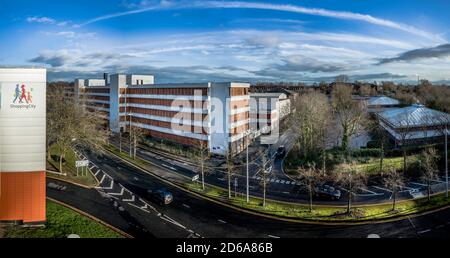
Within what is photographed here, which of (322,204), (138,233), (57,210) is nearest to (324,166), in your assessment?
(322,204)

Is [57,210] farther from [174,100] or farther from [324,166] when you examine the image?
[324,166]

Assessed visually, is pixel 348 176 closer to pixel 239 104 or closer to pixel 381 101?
pixel 239 104

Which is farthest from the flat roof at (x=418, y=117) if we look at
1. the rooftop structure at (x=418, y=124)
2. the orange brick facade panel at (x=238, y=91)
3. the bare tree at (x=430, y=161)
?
the orange brick facade panel at (x=238, y=91)

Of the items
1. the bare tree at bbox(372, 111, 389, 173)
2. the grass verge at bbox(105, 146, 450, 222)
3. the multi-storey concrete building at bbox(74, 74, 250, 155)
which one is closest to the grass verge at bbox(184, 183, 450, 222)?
the grass verge at bbox(105, 146, 450, 222)

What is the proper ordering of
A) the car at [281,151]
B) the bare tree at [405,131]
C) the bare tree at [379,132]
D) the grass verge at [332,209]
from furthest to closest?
the car at [281,151] < the bare tree at [379,132] < the bare tree at [405,131] < the grass verge at [332,209]

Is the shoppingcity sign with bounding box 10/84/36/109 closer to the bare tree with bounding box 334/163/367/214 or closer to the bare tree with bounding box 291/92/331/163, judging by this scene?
the bare tree with bounding box 334/163/367/214

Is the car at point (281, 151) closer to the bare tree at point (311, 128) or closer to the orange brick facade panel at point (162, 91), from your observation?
the bare tree at point (311, 128)
